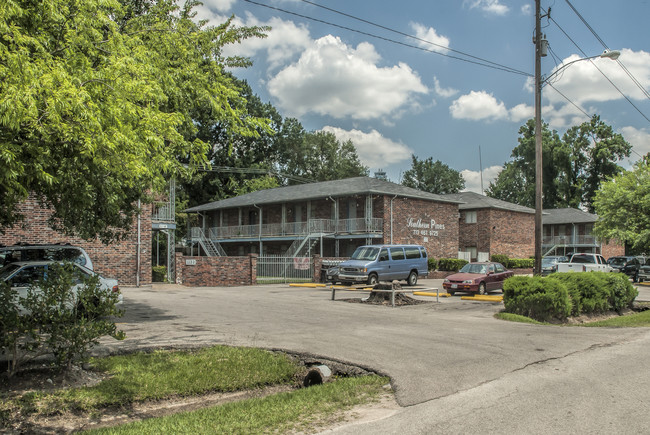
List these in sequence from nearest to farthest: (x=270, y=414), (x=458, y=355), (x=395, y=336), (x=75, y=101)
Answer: (x=270, y=414) → (x=75, y=101) → (x=458, y=355) → (x=395, y=336)

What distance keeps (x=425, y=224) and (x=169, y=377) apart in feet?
110

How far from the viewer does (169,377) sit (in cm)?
703

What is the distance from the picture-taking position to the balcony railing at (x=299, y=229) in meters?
35.6

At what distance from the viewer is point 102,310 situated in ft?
22.7

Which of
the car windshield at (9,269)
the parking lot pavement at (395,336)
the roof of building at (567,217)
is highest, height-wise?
the roof of building at (567,217)

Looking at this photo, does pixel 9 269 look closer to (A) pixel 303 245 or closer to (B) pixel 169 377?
(B) pixel 169 377

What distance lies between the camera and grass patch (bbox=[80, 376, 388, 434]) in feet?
17.4

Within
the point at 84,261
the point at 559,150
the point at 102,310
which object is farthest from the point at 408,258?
the point at 559,150

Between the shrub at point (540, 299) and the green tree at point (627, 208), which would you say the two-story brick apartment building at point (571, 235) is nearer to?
the green tree at point (627, 208)

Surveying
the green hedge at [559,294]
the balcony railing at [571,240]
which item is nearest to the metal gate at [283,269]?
the green hedge at [559,294]

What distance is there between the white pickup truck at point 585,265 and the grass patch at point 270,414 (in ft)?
84.7

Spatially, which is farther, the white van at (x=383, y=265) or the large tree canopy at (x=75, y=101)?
the white van at (x=383, y=265)

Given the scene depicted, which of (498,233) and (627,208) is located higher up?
(627,208)

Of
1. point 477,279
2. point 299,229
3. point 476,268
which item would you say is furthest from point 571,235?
point 477,279
